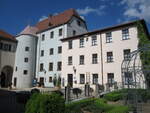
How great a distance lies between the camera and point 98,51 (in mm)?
24297

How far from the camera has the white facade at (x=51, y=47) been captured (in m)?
30.9

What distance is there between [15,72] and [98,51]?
1978 centimetres

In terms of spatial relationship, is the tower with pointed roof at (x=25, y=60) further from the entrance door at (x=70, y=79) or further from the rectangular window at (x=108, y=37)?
the rectangular window at (x=108, y=37)

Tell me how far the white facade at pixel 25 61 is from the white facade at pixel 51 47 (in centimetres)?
132

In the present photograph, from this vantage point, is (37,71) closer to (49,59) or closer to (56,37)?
(49,59)

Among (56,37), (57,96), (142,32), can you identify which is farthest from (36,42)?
(57,96)

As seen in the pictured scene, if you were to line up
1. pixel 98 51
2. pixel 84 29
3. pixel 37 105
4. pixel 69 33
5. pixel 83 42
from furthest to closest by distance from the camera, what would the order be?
pixel 84 29
pixel 69 33
pixel 83 42
pixel 98 51
pixel 37 105

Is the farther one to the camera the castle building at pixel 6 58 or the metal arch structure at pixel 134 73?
the castle building at pixel 6 58

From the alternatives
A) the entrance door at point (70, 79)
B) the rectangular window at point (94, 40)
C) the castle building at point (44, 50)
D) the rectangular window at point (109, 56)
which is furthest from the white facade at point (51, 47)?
the rectangular window at point (109, 56)

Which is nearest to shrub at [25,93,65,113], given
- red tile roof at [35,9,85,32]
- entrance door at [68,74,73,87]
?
entrance door at [68,74,73,87]

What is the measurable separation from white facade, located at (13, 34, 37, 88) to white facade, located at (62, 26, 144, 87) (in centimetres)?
954

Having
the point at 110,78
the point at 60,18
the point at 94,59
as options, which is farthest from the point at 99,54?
the point at 60,18

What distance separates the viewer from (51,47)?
3253cm

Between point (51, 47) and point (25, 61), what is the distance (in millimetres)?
6782
